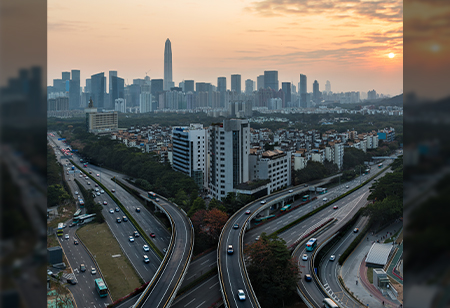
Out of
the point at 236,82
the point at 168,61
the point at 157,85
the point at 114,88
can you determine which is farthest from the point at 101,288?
the point at 168,61

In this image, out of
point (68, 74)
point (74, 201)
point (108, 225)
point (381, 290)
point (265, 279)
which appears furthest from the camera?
point (68, 74)

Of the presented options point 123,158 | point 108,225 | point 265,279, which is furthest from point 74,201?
point 265,279

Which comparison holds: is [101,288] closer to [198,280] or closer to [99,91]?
[198,280]

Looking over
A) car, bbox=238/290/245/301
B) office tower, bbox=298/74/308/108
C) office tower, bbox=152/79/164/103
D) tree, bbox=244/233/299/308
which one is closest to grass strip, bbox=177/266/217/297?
tree, bbox=244/233/299/308

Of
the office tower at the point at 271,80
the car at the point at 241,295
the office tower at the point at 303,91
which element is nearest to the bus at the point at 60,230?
the car at the point at 241,295

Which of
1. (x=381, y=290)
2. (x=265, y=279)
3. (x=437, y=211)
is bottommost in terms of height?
(x=381, y=290)

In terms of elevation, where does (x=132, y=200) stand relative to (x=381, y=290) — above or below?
above

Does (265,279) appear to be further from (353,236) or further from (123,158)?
(123,158)

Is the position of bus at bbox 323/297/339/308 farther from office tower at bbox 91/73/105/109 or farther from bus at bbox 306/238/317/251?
office tower at bbox 91/73/105/109
